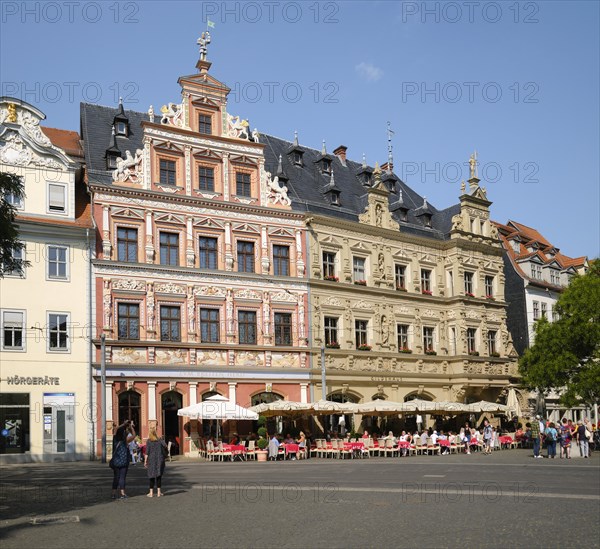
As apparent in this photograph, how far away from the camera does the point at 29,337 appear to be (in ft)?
120

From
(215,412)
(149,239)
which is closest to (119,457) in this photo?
(215,412)

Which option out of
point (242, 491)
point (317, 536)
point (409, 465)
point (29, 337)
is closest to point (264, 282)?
point (29, 337)

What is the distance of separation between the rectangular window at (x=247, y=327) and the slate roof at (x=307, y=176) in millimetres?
6759

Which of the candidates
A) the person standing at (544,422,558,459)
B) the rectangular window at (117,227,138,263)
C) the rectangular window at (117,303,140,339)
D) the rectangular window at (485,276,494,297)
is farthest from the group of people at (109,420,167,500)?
the rectangular window at (485,276,494,297)

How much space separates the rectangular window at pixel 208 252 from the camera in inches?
1635

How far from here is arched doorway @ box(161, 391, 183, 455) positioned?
3903 centimetres

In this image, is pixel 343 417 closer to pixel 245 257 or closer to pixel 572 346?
pixel 245 257

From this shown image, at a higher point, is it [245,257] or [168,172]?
[168,172]

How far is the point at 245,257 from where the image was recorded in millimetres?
42875

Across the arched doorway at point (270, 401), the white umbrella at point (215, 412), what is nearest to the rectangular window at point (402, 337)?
the arched doorway at point (270, 401)

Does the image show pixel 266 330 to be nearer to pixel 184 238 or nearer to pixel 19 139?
pixel 184 238

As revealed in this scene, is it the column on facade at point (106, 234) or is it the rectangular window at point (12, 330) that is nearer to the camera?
the rectangular window at point (12, 330)

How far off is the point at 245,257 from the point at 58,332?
10355mm

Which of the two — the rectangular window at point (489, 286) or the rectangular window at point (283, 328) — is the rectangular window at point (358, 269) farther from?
the rectangular window at point (489, 286)
